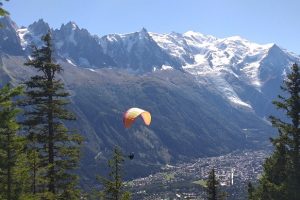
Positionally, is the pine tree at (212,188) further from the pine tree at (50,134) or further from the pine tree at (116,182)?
the pine tree at (50,134)

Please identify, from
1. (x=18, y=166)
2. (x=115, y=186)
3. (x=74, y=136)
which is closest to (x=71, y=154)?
(x=74, y=136)

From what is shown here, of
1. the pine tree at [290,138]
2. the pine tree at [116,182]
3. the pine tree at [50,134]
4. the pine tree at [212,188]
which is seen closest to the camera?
the pine tree at [50,134]

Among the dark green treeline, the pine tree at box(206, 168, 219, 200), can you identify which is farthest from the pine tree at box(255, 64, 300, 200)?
the pine tree at box(206, 168, 219, 200)

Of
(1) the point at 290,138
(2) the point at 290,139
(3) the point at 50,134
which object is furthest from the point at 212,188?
(3) the point at 50,134

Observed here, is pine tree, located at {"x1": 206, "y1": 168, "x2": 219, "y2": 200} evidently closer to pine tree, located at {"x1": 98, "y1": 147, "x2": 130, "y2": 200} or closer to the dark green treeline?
the dark green treeline

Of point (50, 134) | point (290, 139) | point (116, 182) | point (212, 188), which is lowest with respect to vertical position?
point (212, 188)

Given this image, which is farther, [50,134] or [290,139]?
[290,139]

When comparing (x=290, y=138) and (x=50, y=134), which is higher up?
(x=50, y=134)

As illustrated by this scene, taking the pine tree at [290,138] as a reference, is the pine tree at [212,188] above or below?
below

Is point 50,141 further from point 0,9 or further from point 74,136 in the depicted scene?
point 0,9

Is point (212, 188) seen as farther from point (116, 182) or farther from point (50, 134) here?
point (50, 134)

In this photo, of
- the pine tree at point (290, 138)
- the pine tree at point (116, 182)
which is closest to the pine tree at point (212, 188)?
the pine tree at point (290, 138)
